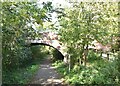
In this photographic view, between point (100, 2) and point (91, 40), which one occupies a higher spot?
point (100, 2)

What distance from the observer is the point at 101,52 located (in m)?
6.01

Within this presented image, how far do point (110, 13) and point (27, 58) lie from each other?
3472 mm

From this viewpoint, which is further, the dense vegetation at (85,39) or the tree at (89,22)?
the tree at (89,22)

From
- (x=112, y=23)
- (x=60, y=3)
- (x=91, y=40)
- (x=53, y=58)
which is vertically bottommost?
(x=53, y=58)

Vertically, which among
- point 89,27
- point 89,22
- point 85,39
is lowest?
point 85,39

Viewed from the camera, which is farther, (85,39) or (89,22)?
(85,39)

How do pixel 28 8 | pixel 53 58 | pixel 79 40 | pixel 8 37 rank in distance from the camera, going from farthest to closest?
pixel 53 58
pixel 79 40
pixel 8 37
pixel 28 8

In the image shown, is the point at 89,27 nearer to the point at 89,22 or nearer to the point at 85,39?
the point at 89,22

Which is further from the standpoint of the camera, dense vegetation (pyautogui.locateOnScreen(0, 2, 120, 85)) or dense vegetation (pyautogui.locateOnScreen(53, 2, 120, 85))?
dense vegetation (pyautogui.locateOnScreen(53, 2, 120, 85))

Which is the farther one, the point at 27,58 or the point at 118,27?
the point at 27,58

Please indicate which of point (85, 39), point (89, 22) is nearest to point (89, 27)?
point (89, 22)

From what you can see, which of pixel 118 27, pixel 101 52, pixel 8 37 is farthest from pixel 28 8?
pixel 101 52

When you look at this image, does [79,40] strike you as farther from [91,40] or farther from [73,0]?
[73,0]

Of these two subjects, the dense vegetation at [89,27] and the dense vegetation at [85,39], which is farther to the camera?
the dense vegetation at [89,27]
